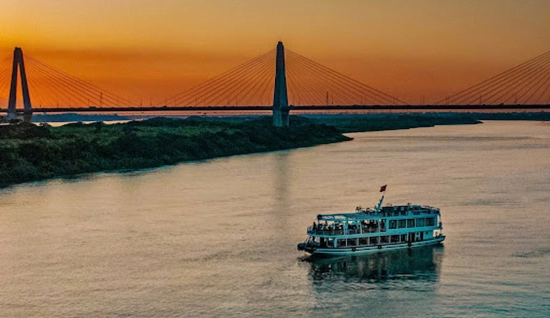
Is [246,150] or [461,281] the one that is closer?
[461,281]

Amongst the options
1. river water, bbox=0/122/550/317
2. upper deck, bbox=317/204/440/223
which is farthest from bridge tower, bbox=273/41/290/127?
upper deck, bbox=317/204/440/223

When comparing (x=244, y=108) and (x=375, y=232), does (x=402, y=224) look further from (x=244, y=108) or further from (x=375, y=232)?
(x=244, y=108)

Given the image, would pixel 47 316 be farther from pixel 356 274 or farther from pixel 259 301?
pixel 356 274

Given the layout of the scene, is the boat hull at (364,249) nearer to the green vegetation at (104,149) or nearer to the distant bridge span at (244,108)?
the green vegetation at (104,149)

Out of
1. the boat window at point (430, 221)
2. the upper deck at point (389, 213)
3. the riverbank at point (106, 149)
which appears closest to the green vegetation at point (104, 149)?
the riverbank at point (106, 149)

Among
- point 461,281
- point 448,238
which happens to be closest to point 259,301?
point 461,281

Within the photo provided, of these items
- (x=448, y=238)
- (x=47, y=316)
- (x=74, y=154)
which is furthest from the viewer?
(x=74, y=154)

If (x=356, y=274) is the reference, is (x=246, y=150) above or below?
above

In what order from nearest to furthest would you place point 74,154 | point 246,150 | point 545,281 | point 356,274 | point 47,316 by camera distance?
point 47,316 < point 545,281 < point 356,274 < point 74,154 < point 246,150
